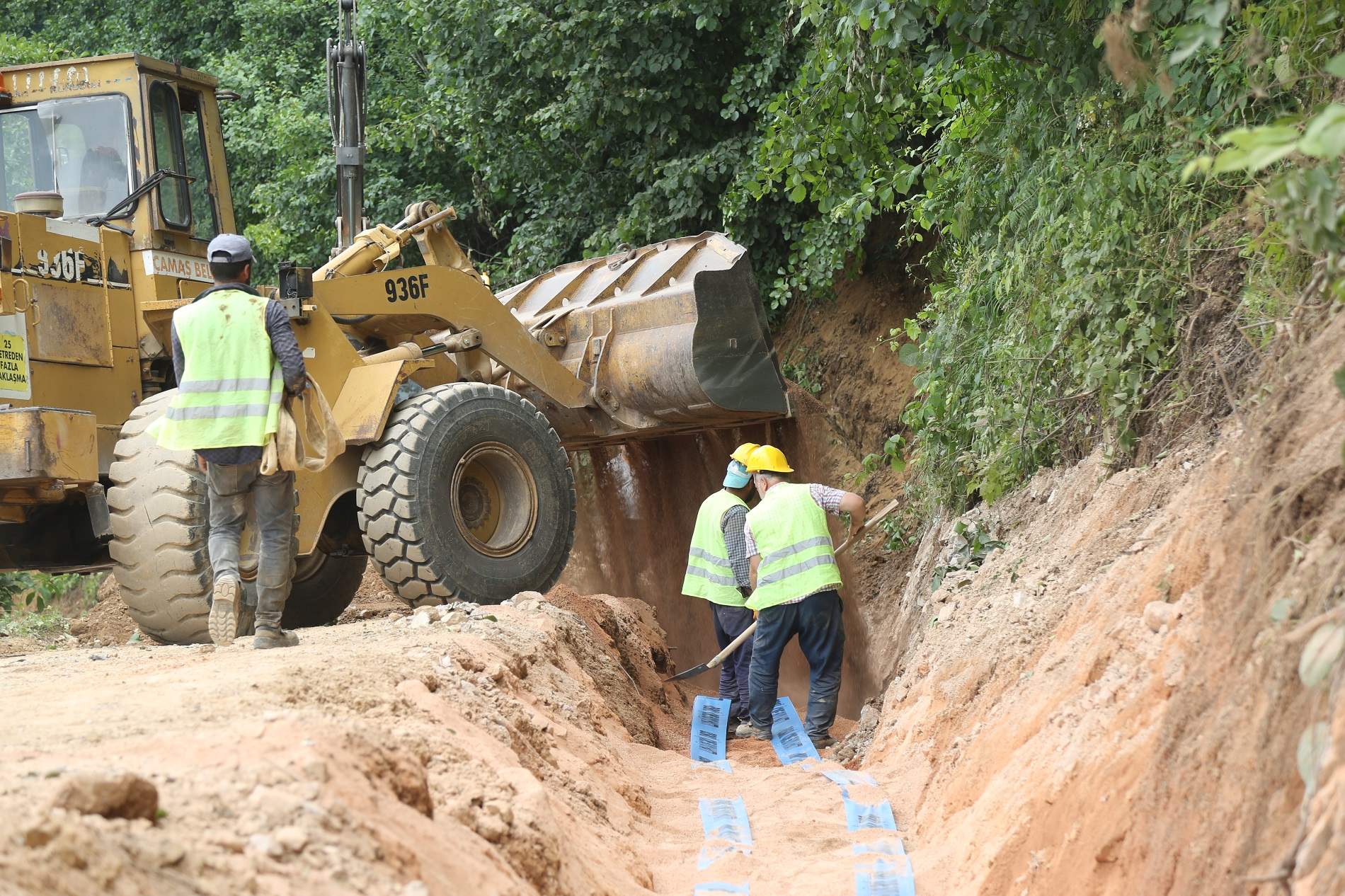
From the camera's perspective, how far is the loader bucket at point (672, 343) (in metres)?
9.64

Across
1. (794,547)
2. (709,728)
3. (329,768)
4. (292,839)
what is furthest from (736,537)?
(292,839)

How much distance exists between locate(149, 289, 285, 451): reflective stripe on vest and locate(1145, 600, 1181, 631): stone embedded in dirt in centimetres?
398

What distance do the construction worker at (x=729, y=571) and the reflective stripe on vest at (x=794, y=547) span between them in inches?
40.4

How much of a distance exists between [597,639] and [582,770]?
3066 millimetres

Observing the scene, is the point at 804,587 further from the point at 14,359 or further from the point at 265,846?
the point at 265,846

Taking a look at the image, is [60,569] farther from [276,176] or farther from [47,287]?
[276,176]

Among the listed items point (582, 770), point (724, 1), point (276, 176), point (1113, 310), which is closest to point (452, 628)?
point (582, 770)

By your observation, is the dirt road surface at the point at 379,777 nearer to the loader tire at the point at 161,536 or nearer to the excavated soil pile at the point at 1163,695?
the loader tire at the point at 161,536

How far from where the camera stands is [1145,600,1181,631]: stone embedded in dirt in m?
4.12

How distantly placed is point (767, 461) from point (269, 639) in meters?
3.44

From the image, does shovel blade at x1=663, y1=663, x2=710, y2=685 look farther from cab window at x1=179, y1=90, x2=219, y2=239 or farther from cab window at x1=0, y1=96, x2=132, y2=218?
cab window at x1=0, y1=96, x2=132, y2=218

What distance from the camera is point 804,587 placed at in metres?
8.17

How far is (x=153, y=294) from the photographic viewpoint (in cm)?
803

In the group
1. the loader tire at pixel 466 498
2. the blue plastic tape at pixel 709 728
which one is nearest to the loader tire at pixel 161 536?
the loader tire at pixel 466 498
